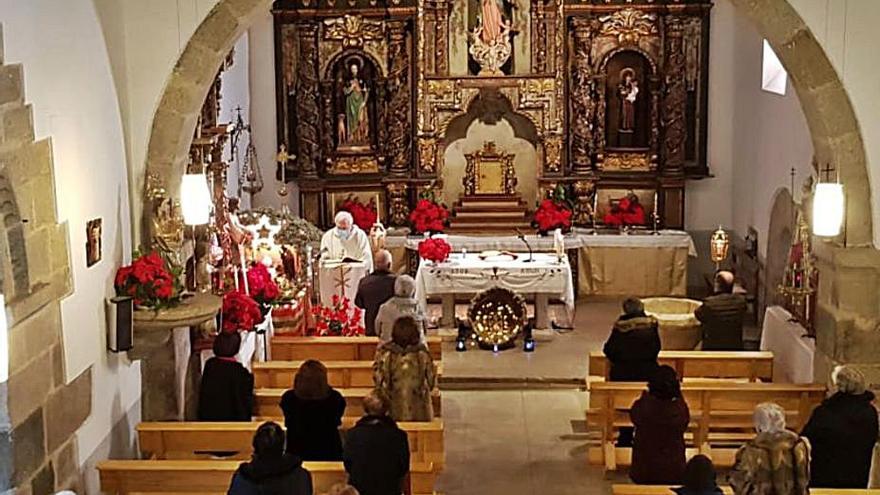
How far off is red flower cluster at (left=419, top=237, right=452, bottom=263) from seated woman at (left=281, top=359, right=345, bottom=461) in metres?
6.28

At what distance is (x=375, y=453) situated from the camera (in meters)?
6.75

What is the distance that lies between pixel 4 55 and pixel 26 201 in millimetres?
774

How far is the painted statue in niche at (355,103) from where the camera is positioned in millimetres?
16422

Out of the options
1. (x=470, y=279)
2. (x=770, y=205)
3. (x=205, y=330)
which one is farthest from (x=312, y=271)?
(x=770, y=205)

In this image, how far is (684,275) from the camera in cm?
1578

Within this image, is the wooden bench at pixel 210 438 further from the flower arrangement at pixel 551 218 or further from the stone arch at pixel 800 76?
the flower arrangement at pixel 551 218

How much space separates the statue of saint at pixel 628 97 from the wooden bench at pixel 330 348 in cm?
648

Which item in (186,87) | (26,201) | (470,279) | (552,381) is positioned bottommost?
(552,381)

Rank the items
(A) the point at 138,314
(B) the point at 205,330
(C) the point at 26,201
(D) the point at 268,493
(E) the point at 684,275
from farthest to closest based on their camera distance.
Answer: (E) the point at 684,275 < (B) the point at 205,330 < (A) the point at 138,314 < (C) the point at 26,201 < (D) the point at 268,493

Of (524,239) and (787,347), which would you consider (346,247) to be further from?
(787,347)

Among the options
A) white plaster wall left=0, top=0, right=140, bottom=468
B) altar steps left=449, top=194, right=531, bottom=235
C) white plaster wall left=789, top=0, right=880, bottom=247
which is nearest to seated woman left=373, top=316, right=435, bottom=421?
white plaster wall left=0, top=0, right=140, bottom=468

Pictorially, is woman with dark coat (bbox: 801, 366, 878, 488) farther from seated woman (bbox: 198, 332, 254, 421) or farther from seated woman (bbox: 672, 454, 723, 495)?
seated woman (bbox: 198, 332, 254, 421)

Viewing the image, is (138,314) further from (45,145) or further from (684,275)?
(684,275)

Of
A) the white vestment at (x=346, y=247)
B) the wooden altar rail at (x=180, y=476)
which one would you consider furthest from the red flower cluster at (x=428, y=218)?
the wooden altar rail at (x=180, y=476)
